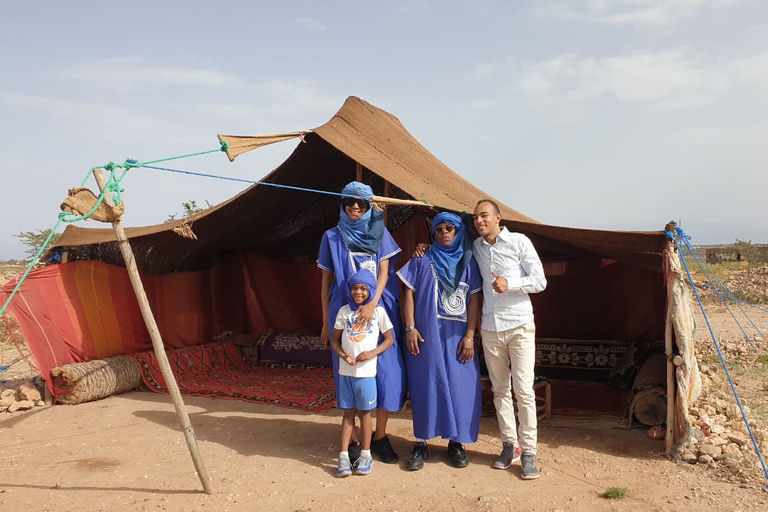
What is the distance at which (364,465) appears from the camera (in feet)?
10.4

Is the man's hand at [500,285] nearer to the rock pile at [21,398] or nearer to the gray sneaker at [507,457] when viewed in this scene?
the gray sneaker at [507,457]

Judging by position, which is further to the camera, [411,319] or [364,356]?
[411,319]

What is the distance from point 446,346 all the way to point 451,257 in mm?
513

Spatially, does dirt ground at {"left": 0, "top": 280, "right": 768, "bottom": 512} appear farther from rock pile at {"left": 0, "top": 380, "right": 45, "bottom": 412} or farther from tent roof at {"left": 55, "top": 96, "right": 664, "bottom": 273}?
tent roof at {"left": 55, "top": 96, "right": 664, "bottom": 273}

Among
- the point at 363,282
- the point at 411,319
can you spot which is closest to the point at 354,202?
the point at 363,282

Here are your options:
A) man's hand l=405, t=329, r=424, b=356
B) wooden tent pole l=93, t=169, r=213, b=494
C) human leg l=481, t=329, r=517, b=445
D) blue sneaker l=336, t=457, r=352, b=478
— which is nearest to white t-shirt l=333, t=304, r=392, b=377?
man's hand l=405, t=329, r=424, b=356

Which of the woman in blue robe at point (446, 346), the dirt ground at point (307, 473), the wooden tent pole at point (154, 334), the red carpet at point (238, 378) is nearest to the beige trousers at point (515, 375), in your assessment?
the woman in blue robe at point (446, 346)

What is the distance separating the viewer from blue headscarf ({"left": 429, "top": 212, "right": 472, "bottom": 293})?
3.28 metres

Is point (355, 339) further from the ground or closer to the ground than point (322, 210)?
closer to the ground

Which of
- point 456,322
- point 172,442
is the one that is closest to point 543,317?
point 456,322

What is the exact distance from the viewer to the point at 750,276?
14.0 metres

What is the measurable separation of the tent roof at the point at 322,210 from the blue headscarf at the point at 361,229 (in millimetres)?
653

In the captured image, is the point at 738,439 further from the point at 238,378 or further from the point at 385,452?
the point at 238,378

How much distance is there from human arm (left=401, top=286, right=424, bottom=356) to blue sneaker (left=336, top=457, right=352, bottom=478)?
28.0 inches
